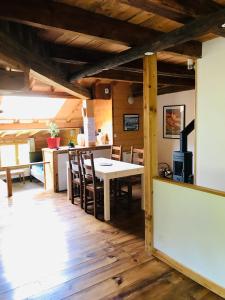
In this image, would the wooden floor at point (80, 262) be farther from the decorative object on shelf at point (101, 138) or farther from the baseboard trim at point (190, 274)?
the decorative object on shelf at point (101, 138)

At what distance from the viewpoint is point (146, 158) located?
2742mm

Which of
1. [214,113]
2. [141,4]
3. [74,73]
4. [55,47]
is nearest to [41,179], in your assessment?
[74,73]

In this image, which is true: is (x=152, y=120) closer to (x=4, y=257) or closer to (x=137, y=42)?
(x=137, y=42)

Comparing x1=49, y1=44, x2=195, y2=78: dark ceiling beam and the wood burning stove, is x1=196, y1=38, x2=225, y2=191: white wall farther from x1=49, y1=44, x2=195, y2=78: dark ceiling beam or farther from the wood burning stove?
the wood burning stove

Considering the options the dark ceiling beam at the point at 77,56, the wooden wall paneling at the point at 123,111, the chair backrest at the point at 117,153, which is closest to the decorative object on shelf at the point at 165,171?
the wooden wall paneling at the point at 123,111

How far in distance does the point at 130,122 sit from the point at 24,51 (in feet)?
12.4

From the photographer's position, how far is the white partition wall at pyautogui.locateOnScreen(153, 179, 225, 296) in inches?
83.0

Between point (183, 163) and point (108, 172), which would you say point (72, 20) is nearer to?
point (108, 172)

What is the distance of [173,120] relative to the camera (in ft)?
20.5

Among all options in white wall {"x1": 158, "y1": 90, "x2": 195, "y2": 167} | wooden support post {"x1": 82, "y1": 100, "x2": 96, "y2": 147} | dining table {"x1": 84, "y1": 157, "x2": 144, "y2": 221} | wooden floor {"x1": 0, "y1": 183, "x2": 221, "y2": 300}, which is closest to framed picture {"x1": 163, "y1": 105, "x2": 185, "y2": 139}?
white wall {"x1": 158, "y1": 90, "x2": 195, "y2": 167}

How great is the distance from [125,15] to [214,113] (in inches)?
64.8

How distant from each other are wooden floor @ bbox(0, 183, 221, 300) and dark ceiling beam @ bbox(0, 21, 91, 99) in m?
2.08

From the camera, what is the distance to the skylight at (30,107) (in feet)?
17.8

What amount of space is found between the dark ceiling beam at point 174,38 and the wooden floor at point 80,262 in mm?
2175
